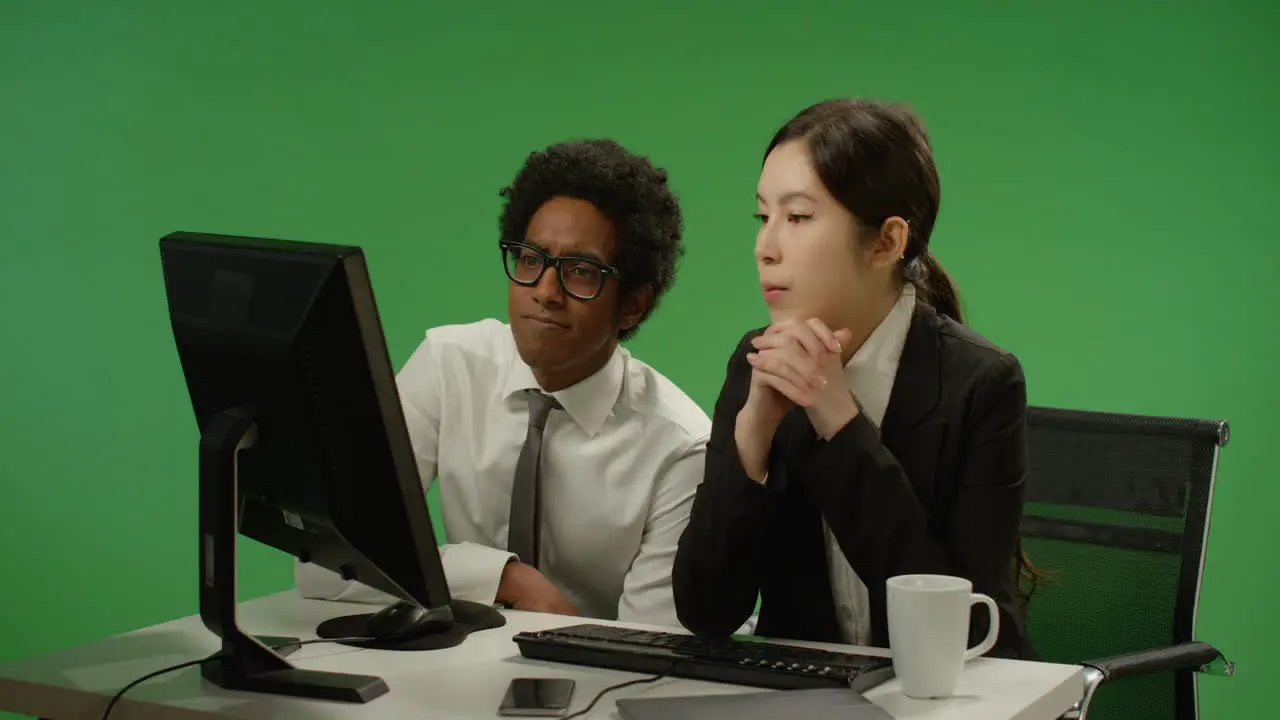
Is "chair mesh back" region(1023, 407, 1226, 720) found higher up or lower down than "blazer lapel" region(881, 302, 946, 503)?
lower down

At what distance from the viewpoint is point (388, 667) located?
153cm

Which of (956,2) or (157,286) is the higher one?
(956,2)

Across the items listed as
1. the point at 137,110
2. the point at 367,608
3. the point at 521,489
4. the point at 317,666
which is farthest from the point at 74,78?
the point at 317,666

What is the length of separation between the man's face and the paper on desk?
2.85ft

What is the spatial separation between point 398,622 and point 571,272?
68 cm

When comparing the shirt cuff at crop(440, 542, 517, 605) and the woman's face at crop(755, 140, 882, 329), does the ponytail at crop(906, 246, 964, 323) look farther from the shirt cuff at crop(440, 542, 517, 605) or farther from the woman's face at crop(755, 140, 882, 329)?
the shirt cuff at crop(440, 542, 517, 605)

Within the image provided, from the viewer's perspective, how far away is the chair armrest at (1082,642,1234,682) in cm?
181

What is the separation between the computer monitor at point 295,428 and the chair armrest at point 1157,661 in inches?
35.8

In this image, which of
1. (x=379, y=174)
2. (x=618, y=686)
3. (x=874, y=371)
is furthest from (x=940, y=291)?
(x=379, y=174)

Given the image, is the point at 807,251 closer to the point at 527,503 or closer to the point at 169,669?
the point at 527,503

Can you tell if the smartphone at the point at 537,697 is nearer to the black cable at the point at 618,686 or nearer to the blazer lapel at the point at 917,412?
the black cable at the point at 618,686

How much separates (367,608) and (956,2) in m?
2.07

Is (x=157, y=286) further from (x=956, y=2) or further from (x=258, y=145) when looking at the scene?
(x=956, y=2)

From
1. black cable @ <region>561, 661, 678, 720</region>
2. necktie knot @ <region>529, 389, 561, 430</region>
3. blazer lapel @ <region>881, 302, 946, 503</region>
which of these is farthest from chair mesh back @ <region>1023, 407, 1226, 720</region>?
black cable @ <region>561, 661, 678, 720</region>
